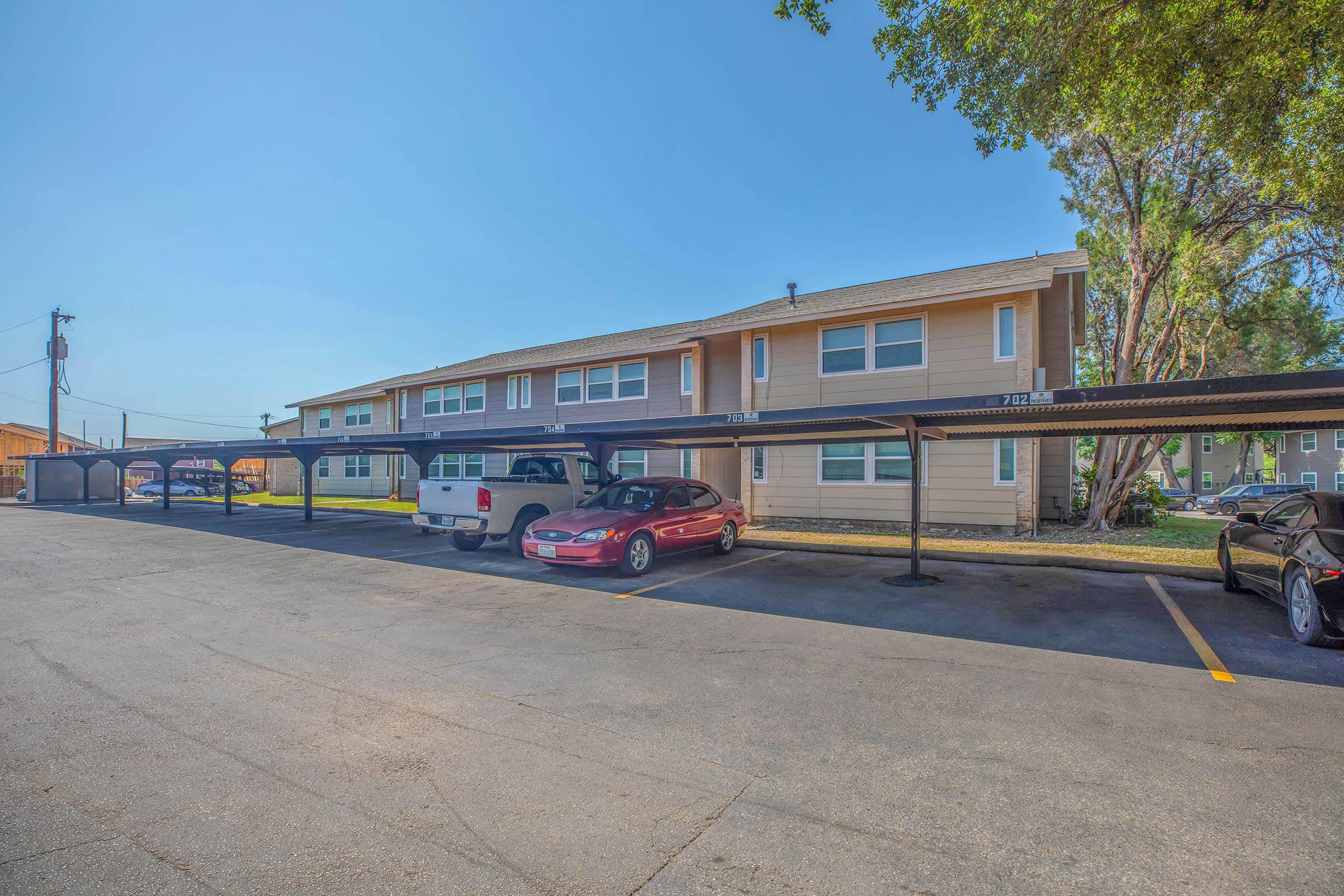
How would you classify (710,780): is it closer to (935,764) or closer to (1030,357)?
(935,764)

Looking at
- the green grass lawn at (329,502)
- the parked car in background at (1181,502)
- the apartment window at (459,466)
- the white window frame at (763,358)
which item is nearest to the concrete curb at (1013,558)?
the white window frame at (763,358)

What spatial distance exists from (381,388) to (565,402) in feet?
37.4

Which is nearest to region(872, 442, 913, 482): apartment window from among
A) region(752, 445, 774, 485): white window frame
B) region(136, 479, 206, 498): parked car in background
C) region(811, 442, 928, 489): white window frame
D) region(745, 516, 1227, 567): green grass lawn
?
region(811, 442, 928, 489): white window frame

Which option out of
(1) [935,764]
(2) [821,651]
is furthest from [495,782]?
(2) [821,651]

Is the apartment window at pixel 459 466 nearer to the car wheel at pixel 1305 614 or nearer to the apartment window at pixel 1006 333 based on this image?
the apartment window at pixel 1006 333

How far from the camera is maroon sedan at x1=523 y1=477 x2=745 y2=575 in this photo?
9.47 meters

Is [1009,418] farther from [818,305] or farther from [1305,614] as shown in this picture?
[818,305]

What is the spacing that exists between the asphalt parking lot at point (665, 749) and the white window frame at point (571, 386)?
570 inches

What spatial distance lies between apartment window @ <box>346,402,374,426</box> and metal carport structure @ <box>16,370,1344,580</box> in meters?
14.9

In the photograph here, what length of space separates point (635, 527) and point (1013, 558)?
6.46m

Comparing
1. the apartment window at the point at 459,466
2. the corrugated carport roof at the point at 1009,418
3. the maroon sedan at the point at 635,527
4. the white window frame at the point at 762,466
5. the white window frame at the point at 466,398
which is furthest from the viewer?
the apartment window at the point at 459,466

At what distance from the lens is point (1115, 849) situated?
2.81 metres

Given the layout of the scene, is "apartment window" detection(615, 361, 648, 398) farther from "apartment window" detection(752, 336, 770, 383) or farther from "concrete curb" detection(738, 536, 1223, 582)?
"concrete curb" detection(738, 536, 1223, 582)

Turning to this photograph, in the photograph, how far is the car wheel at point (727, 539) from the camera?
38.9ft
